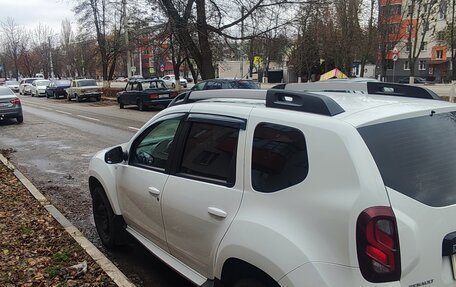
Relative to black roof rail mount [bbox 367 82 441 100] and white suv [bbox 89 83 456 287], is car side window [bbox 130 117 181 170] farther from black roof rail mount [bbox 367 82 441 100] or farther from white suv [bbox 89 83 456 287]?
black roof rail mount [bbox 367 82 441 100]

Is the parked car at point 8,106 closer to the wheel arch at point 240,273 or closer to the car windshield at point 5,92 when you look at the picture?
the car windshield at point 5,92

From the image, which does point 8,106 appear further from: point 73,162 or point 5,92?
point 73,162

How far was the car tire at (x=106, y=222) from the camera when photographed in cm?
462

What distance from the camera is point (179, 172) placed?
134 inches

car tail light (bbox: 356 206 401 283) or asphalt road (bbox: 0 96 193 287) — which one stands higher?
car tail light (bbox: 356 206 401 283)

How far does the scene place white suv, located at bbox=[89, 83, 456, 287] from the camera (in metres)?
2.21

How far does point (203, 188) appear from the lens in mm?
3072

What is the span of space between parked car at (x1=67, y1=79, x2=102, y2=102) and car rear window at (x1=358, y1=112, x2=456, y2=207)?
34.6m

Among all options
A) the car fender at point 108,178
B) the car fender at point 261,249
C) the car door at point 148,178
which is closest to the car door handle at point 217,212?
the car fender at point 261,249

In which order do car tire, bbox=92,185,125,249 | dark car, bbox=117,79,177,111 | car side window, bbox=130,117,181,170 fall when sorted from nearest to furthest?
car side window, bbox=130,117,181,170
car tire, bbox=92,185,125,249
dark car, bbox=117,79,177,111

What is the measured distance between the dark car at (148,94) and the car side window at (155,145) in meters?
19.9

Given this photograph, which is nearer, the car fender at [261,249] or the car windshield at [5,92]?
the car fender at [261,249]

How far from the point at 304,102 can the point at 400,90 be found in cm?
118

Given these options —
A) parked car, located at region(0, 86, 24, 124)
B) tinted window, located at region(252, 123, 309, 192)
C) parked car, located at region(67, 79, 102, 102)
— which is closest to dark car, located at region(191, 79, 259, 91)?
parked car, located at region(0, 86, 24, 124)
